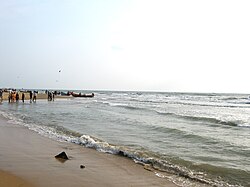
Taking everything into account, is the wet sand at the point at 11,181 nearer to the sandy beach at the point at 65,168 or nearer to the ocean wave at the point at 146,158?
the sandy beach at the point at 65,168

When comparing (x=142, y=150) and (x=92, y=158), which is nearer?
(x=92, y=158)

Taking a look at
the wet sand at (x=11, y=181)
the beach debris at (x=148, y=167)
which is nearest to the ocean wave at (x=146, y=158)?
the beach debris at (x=148, y=167)

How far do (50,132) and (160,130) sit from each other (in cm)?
542

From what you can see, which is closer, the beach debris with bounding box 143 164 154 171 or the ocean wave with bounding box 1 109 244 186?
the ocean wave with bounding box 1 109 244 186

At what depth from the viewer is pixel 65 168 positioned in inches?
283

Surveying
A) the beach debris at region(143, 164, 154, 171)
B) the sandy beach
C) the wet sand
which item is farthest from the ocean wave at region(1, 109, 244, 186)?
the wet sand

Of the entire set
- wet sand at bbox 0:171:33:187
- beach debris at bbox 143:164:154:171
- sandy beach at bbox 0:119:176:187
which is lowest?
beach debris at bbox 143:164:154:171

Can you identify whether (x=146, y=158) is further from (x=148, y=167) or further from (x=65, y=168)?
(x=65, y=168)

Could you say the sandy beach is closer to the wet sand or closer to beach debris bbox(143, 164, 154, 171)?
the wet sand

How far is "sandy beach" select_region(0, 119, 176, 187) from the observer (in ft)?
20.1

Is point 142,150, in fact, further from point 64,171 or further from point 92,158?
point 64,171

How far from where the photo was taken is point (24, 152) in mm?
8820

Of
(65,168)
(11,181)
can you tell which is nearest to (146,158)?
(65,168)

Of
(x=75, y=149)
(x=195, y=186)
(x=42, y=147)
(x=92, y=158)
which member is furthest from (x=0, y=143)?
(x=195, y=186)
